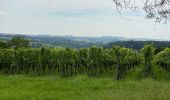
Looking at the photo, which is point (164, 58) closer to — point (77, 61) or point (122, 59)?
point (122, 59)

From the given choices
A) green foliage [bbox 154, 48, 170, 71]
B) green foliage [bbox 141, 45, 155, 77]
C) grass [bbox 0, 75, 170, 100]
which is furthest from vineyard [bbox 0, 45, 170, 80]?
grass [bbox 0, 75, 170, 100]

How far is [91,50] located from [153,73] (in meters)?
9.94

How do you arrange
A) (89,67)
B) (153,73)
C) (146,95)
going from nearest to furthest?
(146,95) < (153,73) < (89,67)

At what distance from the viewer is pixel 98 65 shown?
172 ft

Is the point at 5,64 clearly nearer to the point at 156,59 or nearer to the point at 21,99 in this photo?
the point at 156,59

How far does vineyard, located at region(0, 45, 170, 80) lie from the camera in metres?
50.9

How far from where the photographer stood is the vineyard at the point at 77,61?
50.9 m

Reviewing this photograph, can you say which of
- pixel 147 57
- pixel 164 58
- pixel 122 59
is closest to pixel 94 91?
pixel 147 57

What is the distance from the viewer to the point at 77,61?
5366 centimetres

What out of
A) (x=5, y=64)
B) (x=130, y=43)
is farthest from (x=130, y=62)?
(x=130, y=43)

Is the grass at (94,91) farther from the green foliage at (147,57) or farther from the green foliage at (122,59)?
the green foliage at (122,59)

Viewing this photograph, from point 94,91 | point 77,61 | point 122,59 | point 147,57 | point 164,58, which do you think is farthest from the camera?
point 77,61

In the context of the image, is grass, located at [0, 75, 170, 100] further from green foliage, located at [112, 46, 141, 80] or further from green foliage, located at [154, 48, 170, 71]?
green foliage, located at [154, 48, 170, 71]

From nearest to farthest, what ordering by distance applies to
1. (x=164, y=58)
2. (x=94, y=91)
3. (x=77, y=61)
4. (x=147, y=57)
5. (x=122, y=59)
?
(x=94, y=91) < (x=147, y=57) < (x=122, y=59) < (x=164, y=58) < (x=77, y=61)
